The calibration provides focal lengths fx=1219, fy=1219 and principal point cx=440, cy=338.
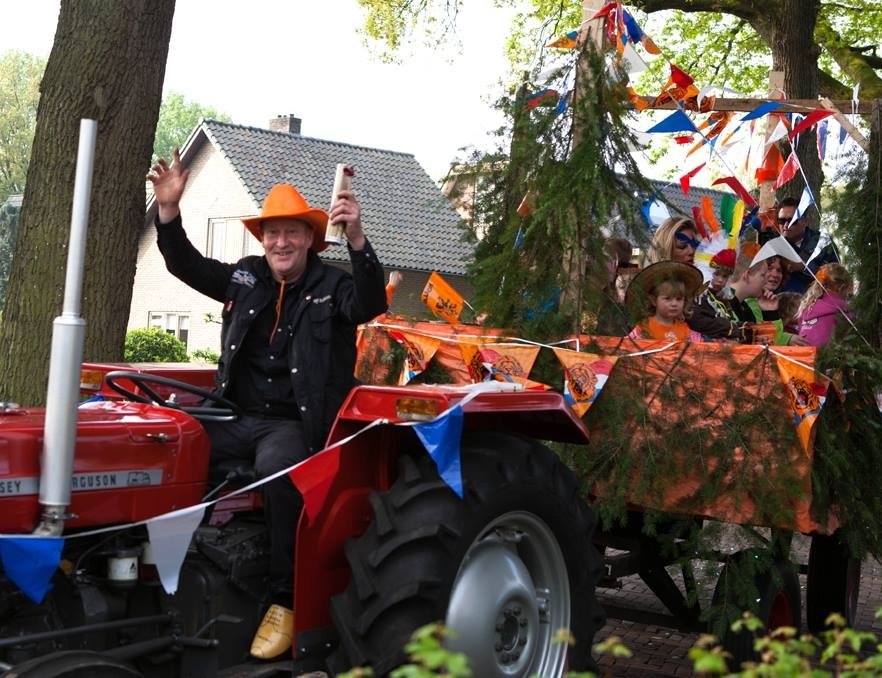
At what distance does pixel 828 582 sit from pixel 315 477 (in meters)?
3.21

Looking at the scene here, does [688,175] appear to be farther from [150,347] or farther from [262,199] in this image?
[262,199]

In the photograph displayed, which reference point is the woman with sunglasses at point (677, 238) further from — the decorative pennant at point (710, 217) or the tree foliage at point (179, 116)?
the tree foliage at point (179, 116)

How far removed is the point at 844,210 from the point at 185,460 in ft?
12.9

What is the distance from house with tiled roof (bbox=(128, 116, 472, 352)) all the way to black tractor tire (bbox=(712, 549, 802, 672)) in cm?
2401

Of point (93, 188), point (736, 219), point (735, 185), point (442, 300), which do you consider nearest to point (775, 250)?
point (736, 219)

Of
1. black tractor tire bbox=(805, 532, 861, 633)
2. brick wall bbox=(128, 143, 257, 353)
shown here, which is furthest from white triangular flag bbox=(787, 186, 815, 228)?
brick wall bbox=(128, 143, 257, 353)

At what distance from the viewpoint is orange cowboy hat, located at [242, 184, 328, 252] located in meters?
4.42

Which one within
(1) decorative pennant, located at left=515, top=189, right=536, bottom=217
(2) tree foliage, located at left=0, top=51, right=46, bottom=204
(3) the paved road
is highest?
(2) tree foliage, located at left=0, top=51, right=46, bottom=204

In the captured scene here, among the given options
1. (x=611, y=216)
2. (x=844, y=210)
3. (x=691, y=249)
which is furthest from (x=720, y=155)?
(x=611, y=216)

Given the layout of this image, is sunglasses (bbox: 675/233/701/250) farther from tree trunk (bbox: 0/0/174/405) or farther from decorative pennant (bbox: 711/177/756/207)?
tree trunk (bbox: 0/0/174/405)

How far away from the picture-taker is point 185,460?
3824 mm

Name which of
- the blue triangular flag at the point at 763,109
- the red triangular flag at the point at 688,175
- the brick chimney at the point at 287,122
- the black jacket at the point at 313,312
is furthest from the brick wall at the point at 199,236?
the black jacket at the point at 313,312

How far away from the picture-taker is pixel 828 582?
6.01 m

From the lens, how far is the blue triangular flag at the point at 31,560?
3.15m
